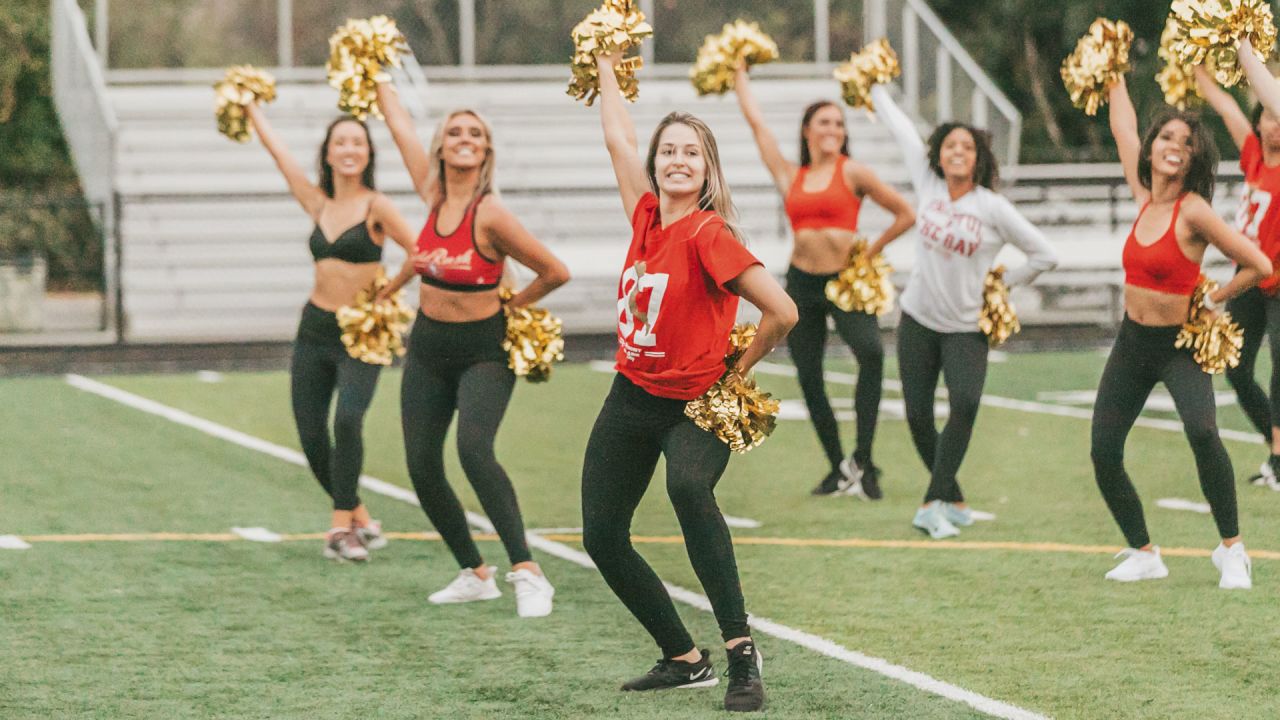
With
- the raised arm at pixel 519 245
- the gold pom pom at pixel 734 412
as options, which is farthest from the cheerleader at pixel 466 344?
the gold pom pom at pixel 734 412

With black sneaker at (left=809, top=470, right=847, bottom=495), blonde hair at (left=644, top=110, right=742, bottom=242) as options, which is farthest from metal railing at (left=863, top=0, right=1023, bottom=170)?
blonde hair at (left=644, top=110, right=742, bottom=242)

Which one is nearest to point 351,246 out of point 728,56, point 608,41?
point 608,41

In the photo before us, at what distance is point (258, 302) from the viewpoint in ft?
69.1

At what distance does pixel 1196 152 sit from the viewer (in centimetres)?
714

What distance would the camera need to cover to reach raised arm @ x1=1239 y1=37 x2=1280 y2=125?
22.7 ft

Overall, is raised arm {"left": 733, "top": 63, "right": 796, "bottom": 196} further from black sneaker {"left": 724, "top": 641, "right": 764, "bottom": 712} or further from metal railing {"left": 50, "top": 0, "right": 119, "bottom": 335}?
metal railing {"left": 50, "top": 0, "right": 119, "bottom": 335}

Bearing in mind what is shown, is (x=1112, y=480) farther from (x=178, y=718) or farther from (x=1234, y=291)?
(x=178, y=718)

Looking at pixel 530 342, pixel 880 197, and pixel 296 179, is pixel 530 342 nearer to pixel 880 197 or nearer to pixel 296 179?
pixel 296 179

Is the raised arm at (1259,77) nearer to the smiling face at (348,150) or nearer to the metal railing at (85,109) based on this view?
the smiling face at (348,150)

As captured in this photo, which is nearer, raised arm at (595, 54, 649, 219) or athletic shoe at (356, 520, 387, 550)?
raised arm at (595, 54, 649, 219)

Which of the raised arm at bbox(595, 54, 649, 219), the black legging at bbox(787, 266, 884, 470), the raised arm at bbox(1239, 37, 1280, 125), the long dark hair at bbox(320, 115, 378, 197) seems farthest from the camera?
the black legging at bbox(787, 266, 884, 470)

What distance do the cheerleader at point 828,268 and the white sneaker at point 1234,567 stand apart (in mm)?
2622

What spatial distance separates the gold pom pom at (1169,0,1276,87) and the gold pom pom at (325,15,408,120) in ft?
10.4

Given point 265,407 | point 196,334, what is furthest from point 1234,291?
point 196,334
